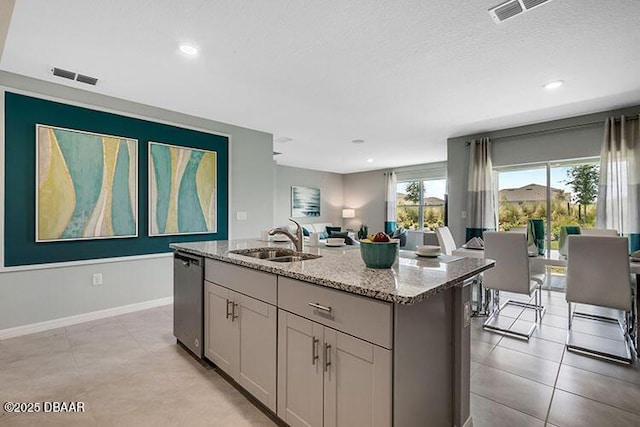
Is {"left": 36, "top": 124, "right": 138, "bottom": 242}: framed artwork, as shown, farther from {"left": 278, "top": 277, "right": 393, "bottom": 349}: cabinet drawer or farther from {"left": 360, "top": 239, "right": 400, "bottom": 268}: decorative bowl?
{"left": 360, "top": 239, "right": 400, "bottom": 268}: decorative bowl

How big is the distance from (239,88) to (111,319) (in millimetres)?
2887

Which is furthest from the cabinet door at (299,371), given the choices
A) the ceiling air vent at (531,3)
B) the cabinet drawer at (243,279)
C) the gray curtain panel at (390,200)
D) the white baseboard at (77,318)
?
the gray curtain panel at (390,200)

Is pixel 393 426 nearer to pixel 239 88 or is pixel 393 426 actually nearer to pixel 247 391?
pixel 247 391

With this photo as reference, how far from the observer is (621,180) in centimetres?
383

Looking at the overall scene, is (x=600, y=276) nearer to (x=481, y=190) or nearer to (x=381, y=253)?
(x=381, y=253)

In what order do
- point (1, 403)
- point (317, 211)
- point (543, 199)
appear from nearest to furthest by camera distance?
point (1, 403)
point (543, 199)
point (317, 211)

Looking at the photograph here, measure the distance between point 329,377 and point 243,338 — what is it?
0.74 meters

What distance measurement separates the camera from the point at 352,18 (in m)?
2.07

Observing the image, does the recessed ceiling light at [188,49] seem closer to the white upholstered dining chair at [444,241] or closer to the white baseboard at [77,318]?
the white baseboard at [77,318]

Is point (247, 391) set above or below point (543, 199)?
below

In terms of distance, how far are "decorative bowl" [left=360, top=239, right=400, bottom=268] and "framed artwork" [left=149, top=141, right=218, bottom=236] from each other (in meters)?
3.16

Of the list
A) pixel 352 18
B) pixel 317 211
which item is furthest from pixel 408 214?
pixel 352 18

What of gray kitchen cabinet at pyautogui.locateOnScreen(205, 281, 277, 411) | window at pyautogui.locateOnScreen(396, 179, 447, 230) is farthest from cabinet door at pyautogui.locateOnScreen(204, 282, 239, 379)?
window at pyautogui.locateOnScreen(396, 179, 447, 230)

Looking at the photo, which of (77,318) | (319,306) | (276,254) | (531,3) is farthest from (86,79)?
(531,3)
